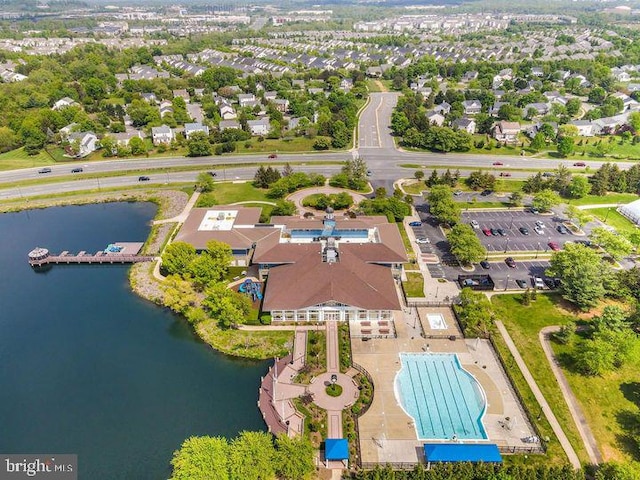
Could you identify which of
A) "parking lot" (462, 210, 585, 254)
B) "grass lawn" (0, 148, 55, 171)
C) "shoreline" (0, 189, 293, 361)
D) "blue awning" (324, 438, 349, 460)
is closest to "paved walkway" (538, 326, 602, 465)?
"parking lot" (462, 210, 585, 254)

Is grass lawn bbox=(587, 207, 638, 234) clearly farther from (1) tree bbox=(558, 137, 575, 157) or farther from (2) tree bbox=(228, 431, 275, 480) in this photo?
(2) tree bbox=(228, 431, 275, 480)

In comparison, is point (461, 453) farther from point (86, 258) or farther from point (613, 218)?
point (613, 218)

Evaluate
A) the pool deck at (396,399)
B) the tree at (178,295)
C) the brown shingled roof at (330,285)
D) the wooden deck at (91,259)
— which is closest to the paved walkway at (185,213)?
the wooden deck at (91,259)

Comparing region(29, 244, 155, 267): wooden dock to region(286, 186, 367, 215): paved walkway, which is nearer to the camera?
region(29, 244, 155, 267): wooden dock

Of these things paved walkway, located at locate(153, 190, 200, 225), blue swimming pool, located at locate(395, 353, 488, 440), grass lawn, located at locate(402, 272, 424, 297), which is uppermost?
paved walkway, located at locate(153, 190, 200, 225)

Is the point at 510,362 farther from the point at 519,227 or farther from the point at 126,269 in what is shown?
the point at 126,269

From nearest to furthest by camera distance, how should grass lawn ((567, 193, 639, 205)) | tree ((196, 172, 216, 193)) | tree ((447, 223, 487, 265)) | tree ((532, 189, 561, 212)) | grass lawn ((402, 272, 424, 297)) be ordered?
grass lawn ((402, 272, 424, 297))
tree ((447, 223, 487, 265))
tree ((532, 189, 561, 212))
grass lawn ((567, 193, 639, 205))
tree ((196, 172, 216, 193))

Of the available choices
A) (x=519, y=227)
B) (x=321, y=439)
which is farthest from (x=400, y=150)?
(x=321, y=439)

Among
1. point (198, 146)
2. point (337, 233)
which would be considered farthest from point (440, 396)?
point (198, 146)
